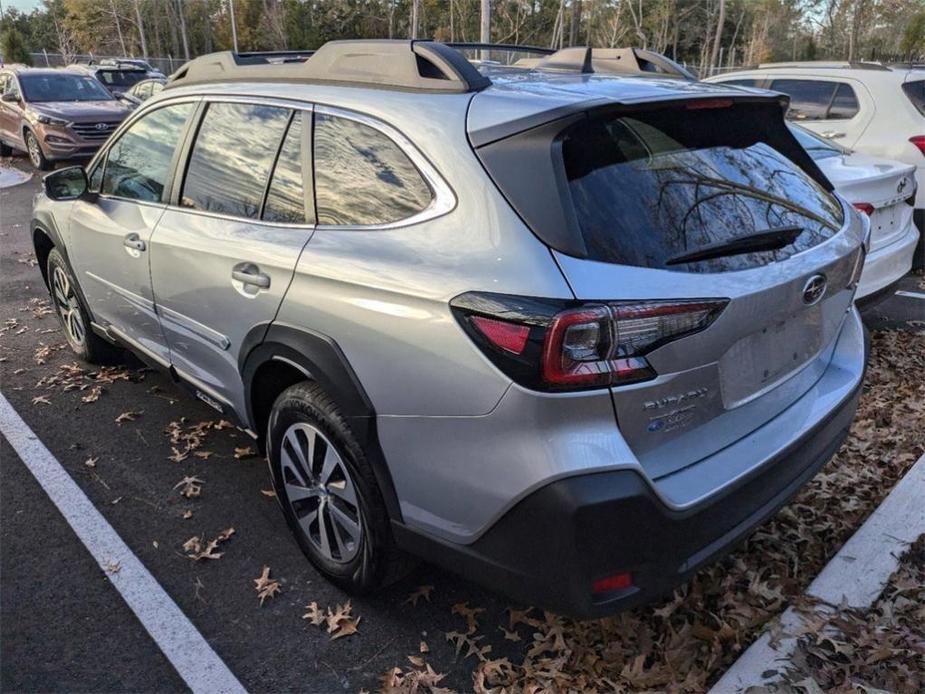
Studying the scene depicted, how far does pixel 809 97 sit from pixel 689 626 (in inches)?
261

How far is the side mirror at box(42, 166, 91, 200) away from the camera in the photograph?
4289 mm

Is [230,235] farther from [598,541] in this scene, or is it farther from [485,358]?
[598,541]

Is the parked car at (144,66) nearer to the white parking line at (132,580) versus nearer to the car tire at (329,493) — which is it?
the white parking line at (132,580)

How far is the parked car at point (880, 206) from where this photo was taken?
474 centimetres

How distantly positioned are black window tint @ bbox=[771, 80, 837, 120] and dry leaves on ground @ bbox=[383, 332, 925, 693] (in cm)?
513

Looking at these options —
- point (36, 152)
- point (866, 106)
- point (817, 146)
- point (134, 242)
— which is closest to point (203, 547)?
point (134, 242)

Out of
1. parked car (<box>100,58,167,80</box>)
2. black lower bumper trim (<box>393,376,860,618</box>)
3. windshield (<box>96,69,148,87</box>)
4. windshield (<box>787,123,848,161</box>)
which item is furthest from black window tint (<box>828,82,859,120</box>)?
windshield (<box>96,69,148,87</box>)

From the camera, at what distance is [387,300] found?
2326 mm

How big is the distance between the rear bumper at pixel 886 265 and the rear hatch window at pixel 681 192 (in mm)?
2360

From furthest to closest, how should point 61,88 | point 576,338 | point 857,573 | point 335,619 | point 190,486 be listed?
point 61,88 → point 190,486 → point 857,573 → point 335,619 → point 576,338

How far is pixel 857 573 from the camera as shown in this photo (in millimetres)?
2902

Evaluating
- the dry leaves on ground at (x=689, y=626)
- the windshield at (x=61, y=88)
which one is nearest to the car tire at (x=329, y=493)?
the dry leaves on ground at (x=689, y=626)

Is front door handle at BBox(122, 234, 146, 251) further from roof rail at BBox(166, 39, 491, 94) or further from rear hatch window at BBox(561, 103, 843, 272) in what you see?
rear hatch window at BBox(561, 103, 843, 272)

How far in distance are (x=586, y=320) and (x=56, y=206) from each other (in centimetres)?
409
